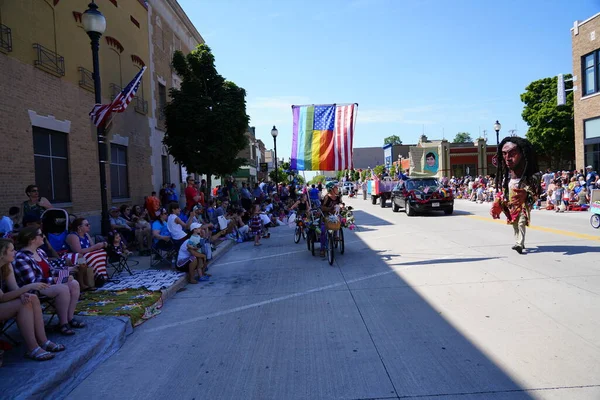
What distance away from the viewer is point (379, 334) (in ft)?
16.4

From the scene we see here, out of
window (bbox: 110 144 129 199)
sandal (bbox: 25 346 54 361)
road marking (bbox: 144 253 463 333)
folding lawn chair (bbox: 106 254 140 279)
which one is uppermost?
window (bbox: 110 144 129 199)

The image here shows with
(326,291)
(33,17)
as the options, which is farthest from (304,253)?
(33,17)

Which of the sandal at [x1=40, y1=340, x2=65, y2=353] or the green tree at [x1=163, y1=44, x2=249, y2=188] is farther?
the green tree at [x1=163, y1=44, x2=249, y2=188]

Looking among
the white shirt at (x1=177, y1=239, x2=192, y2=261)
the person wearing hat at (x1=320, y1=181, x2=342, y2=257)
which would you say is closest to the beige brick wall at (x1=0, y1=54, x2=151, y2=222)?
the white shirt at (x1=177, y1=239, x2=192, y2=261)

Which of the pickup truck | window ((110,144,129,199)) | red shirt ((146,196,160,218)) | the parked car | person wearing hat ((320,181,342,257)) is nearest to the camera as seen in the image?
person wearing hat ((320,181,342,257))

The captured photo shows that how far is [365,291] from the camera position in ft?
22.7

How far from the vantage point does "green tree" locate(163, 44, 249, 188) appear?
54.2ft

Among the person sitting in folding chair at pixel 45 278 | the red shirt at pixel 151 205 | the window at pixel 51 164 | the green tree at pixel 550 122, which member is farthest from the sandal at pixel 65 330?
the green tree at pixel 550 122

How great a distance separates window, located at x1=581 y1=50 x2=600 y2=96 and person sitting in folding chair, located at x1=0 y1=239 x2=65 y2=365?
28141 mm

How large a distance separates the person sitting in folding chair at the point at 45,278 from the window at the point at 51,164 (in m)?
6.07

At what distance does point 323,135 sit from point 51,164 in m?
6.74

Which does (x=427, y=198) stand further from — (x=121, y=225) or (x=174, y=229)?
(x=174, y=229)

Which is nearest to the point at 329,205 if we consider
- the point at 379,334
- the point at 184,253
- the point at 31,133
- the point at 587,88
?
the point at 184,253

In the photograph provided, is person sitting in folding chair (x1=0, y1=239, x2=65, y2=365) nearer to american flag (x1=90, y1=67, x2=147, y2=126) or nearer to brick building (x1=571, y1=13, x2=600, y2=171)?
american flag (x1=90, y1=67, x2=147, y2=126)
